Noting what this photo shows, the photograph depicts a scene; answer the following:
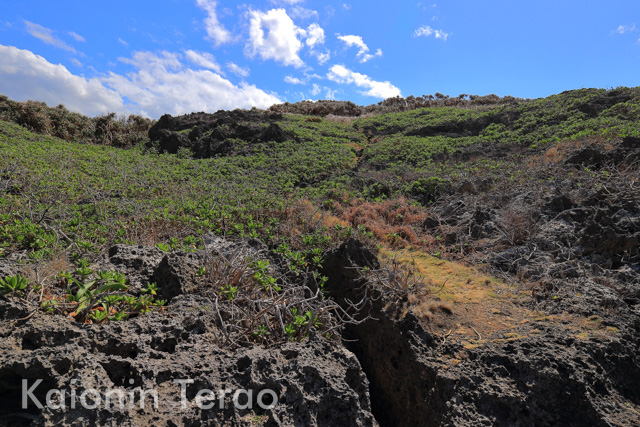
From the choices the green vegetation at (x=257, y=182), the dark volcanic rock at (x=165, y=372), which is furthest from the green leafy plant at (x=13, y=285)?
the dark volcanic rock at (x=165, y=372)

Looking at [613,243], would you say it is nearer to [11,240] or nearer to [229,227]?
[229,227]

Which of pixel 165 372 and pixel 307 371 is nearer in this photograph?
pixel 165 372

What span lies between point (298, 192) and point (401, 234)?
12.2 feet

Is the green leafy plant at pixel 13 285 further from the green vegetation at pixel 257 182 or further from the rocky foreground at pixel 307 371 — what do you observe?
the rocky foreground at pixel 307 371

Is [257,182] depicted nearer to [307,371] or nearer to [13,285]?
[13,285]

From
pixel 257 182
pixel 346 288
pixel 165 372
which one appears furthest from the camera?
pixel 257 182

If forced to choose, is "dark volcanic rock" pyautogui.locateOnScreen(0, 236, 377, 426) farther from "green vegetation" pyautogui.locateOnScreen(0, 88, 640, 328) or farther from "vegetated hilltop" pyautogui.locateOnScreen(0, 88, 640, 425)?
"green vegetation" pyautogui.locateOnScreen(0, 88, 640, 328)

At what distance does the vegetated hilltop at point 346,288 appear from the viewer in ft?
6.63

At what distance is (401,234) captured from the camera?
6633 mm

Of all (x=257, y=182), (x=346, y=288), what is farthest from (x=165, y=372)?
(x=257, y=182)

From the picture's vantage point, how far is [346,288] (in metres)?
3.93

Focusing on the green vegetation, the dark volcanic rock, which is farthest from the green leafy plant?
the dark volcanic rock

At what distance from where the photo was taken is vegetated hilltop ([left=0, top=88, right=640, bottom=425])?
2.02m

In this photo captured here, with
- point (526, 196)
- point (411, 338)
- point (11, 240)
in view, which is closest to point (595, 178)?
point (526, 196)
